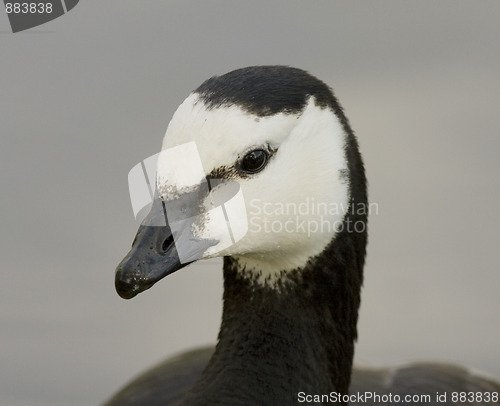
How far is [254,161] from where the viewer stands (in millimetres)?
2549

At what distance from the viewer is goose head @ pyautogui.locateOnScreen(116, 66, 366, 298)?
2.49 meters

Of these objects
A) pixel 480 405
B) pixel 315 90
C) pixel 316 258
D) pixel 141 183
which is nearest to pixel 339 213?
pixel 316 258

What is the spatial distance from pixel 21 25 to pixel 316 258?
12.7ft

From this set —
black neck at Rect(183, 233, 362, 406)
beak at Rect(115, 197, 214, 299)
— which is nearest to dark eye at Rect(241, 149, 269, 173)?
beak at Rect(115, 197, 214, 299)

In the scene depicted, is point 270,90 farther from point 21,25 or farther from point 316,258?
point 21,25

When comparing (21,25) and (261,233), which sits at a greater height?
(21,25)

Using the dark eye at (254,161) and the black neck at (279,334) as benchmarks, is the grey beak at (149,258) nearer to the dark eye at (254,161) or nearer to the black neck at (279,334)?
the dark eye at (254,161)

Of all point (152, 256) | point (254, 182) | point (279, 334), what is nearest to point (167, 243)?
point (152, 256)

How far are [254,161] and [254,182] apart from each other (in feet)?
0.21

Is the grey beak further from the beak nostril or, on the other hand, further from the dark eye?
the dark eye

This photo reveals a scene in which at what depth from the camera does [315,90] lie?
8.89ft

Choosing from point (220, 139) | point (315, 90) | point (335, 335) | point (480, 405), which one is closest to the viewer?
point (220, 139)

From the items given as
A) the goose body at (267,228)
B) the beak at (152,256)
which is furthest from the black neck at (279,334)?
the beak at (152,256)

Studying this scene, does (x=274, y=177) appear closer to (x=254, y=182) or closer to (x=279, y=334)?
(x=254, y=182)
